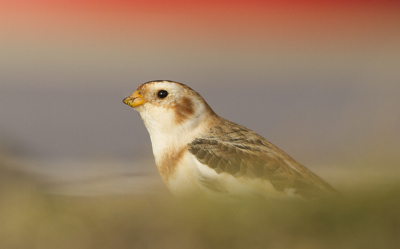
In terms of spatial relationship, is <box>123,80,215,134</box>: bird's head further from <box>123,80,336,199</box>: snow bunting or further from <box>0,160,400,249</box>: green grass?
<box>0,160,400,249</box>: green grass

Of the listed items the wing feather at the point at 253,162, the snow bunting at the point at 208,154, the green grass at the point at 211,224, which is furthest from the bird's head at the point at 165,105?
the green grass at the point at 211,224

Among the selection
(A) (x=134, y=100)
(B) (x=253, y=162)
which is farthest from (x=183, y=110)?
(B) (x=253, y=162)

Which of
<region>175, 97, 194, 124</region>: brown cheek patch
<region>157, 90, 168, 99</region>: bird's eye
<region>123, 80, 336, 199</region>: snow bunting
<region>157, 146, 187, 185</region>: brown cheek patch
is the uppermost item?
<region>157, 90, 168, 99</region>: bird's eye

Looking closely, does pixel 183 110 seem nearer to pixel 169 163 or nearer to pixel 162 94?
pixel 162 94

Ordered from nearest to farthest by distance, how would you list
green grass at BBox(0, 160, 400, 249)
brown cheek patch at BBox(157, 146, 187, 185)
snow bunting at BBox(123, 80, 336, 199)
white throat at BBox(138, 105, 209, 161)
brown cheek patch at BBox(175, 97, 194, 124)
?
green grass at BBox(0, 160, 400, 249) → snow bunting at BBox(123, 80, 336, 199) → brown cheek patch at BBox(157, 146, 187, 185) → white throat at BBox(138, 105, 209, 161) → brown cheek patch at BBox(175, 97, 194, 124)

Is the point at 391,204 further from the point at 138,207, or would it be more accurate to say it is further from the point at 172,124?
the point at 172,124

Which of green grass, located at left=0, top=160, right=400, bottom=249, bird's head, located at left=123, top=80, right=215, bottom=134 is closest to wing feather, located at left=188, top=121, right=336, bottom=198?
bird's head, located at left=123, top=80, right=215, bottom=134

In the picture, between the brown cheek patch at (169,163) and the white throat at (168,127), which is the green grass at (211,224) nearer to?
the brown cheek patch at (169,163)
